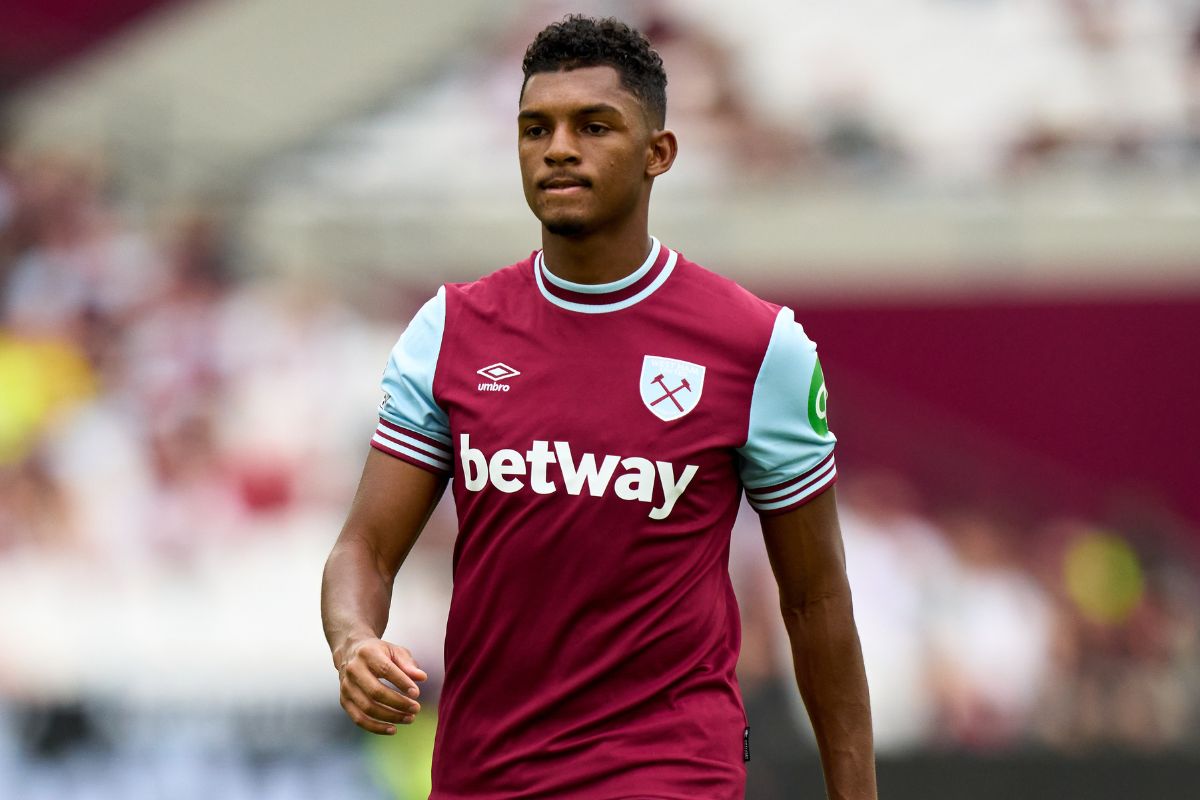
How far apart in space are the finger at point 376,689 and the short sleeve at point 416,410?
62 cm

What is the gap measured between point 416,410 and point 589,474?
0.40 metres

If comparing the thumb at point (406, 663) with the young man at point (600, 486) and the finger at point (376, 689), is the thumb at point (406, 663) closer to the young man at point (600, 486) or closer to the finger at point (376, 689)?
the finger at point (376, 689)

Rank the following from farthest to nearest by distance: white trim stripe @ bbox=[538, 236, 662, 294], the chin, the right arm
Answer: white trim stripe @ bbox=[538, 236, 662, 294] → the chin → the right arm

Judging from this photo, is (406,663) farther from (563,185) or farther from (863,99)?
(863,99)

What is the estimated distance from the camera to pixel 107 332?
441 inches

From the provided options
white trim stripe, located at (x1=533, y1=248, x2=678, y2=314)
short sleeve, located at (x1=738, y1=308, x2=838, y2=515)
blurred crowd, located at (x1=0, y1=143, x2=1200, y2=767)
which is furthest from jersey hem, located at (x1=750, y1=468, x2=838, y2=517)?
blurred crowd, located at (x1=0, y1=143, x2=1200, y2=767)

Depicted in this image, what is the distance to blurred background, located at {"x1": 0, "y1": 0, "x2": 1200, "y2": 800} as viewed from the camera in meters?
10.3

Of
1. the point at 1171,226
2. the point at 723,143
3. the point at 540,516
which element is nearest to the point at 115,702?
the point at 723,143

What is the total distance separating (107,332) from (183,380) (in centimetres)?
58

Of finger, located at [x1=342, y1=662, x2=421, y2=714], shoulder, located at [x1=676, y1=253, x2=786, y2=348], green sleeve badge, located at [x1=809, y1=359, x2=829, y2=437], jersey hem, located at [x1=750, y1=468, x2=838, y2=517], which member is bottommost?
finger, located at [x1=342, y1=662, x2=421, y2=714]

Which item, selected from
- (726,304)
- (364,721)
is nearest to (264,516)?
(726,304)

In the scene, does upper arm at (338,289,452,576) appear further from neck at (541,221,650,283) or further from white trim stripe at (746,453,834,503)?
white trim stripe at (746,453,834,503)

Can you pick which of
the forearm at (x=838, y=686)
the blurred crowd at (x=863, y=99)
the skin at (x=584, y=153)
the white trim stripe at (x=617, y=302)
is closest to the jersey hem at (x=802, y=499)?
the forearm at (x=838, y=686)

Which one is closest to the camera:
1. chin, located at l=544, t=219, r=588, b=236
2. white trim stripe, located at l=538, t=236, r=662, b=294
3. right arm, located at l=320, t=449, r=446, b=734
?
right arm, located at l=320, t=449, r=446, b=734
